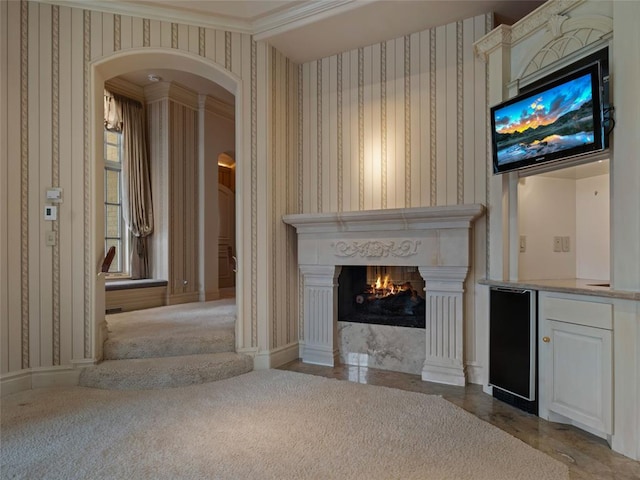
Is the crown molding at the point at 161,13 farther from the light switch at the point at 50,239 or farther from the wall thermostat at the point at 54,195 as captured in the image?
the light switch at the point at 50,239

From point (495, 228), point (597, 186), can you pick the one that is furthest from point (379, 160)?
point (597, 186)

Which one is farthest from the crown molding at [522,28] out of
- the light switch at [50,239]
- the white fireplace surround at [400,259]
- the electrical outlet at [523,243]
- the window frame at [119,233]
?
the window frame at [119,233]

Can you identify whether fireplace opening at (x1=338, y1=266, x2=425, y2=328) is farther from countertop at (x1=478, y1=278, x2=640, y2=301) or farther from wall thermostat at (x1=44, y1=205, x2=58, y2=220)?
wall thermostat at (x1=44, y1=205, x2=58, y2=220)

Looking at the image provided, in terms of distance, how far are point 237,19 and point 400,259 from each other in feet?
8.54

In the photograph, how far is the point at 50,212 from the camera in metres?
3.18

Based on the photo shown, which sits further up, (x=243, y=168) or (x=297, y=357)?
(x=243, y=168)

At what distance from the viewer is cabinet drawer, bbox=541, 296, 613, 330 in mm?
2254

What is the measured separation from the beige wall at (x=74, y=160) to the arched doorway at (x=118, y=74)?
1 centimetres

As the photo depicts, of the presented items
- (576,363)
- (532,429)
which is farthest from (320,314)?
(576,363)

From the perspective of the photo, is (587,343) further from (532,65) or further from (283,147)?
(283,147)

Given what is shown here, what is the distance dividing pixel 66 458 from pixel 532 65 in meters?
3.80

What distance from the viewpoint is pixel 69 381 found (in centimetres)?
319

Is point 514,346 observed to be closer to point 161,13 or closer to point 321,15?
point 321,15

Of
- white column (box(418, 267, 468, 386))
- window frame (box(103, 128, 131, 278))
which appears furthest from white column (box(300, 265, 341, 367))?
window frame (box(103, 128, 131, 278))
